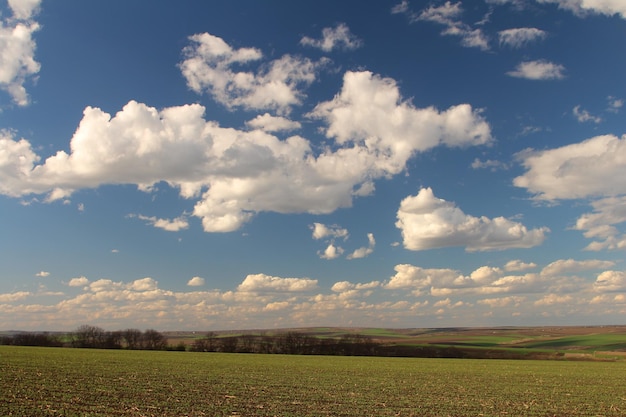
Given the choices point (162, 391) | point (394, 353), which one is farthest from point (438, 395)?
point (394, 353)

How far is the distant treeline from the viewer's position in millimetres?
121625

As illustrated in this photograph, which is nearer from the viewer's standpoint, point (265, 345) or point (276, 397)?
point (276, 397)

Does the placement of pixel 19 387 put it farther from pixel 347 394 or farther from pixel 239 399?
pixel 347 394

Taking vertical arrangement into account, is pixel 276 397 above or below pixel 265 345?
above

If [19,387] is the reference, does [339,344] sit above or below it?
below

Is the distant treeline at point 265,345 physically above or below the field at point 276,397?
below

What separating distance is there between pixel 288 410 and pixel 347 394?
28.3ft

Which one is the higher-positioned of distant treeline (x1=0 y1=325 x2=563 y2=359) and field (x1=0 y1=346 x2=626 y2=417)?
field (x1=0 y1=346 x2=626 y2=417)

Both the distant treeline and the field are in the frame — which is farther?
the distant treeline

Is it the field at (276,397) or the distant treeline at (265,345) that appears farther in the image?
the distant treeline at (265,345)

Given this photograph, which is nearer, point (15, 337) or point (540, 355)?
point (540, 355)

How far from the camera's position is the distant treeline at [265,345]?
122 metres

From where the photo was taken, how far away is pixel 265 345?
431 feet

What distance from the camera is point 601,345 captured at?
147875 mm
